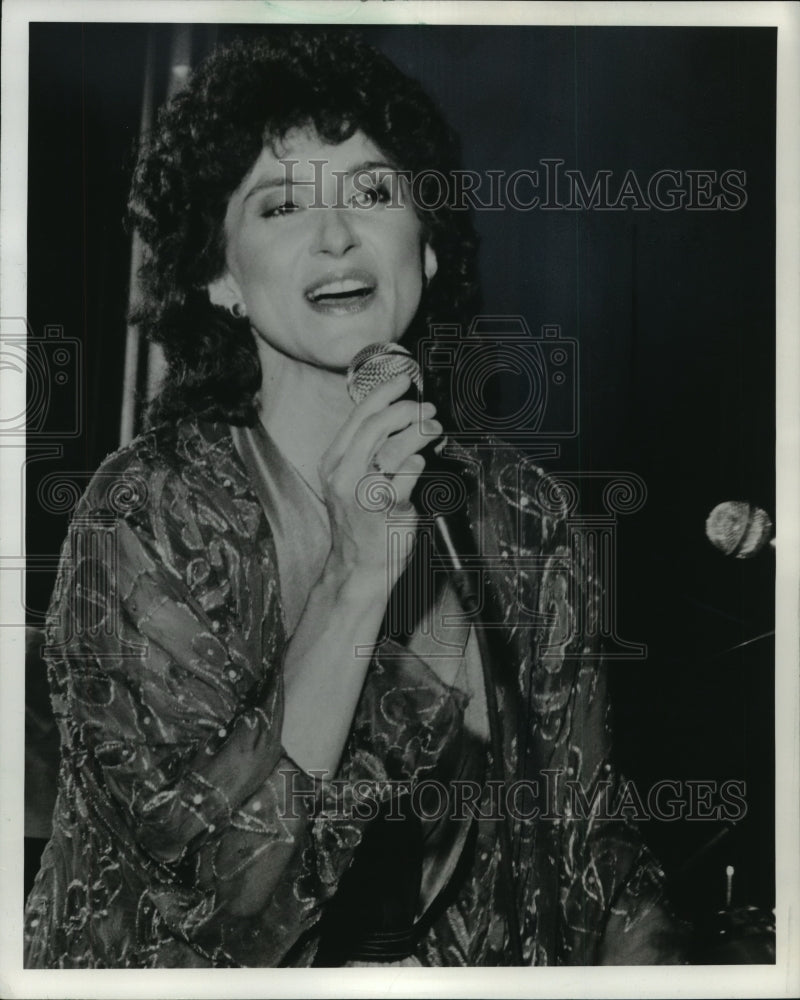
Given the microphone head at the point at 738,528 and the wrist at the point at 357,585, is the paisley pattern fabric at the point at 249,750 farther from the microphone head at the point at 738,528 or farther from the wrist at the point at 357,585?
the microphone head at the point at 738,528

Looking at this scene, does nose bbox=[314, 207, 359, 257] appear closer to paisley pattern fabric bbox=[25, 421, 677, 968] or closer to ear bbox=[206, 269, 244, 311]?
ear bbox=[206, 269, 244, 311]

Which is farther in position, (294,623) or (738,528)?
(738,528)

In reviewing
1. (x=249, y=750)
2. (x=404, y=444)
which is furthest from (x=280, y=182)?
(x=249, y=750)

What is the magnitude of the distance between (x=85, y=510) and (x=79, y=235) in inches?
22.0

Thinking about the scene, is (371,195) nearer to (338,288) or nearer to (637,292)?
(338,288)

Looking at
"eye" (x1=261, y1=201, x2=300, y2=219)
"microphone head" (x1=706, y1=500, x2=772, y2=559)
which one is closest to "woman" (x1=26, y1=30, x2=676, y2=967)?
"eye" (x1=261, y1=201, x2=300, y2=219)

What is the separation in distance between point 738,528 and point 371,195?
1023 mm

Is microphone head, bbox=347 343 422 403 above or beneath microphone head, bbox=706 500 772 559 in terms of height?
above

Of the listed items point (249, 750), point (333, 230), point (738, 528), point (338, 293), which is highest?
point (333, 230)

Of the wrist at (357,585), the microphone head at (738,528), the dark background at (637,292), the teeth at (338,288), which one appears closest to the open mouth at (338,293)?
the teeth at (338,288)

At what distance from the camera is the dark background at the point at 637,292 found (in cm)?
211

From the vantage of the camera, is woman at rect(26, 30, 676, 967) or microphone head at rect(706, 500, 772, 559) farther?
microphone head at rect(706, 500, 772, 559)

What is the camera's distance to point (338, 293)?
2.09 metres

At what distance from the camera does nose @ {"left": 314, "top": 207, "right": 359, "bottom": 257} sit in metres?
2.08
